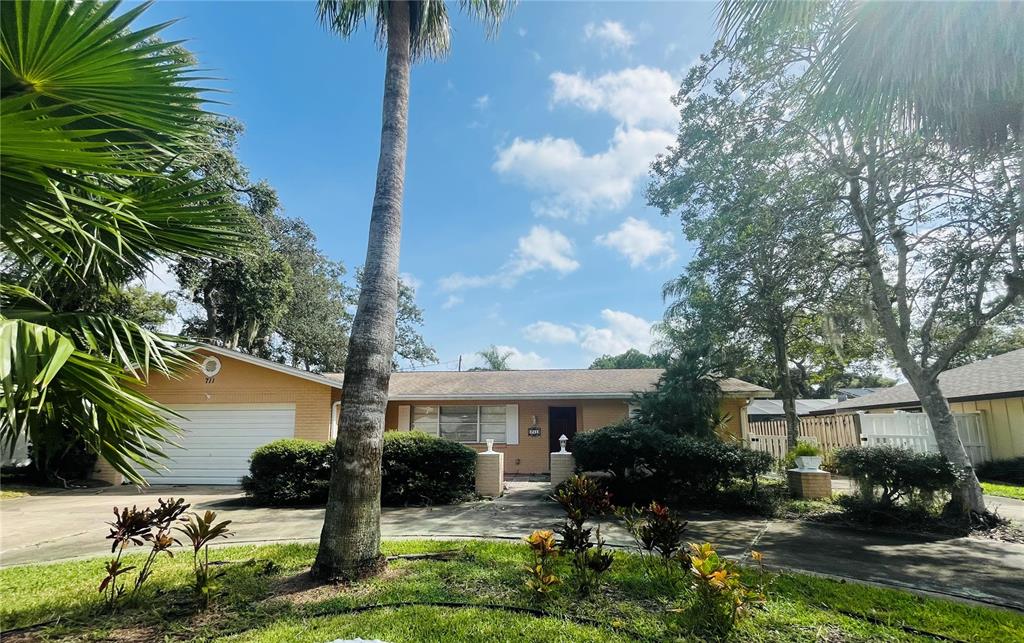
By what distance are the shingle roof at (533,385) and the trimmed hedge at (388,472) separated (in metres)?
4.50

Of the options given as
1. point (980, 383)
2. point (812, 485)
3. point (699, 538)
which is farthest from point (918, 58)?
point (980, 383)

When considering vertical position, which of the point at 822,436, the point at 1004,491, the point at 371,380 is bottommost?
the point at 1004,491

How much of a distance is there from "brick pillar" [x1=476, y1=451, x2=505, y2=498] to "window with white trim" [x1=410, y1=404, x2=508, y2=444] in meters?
5.52

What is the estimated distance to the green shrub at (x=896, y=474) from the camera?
7.59 m

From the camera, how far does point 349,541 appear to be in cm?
467

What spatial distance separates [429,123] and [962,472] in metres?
11.8

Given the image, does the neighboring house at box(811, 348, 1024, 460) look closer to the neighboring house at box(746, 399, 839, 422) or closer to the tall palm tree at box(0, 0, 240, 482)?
the neighboring house at box(746, 399, 839, 422)

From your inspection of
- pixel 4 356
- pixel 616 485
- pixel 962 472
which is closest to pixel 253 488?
pixel 616 485

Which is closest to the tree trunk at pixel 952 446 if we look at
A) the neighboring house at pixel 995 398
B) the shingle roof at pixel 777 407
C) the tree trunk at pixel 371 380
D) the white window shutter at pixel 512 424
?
the neighboring house at pixel 995 398

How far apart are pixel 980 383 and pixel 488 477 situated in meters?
16.1

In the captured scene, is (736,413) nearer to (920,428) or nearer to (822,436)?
(822,436)

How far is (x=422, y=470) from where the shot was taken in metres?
9.66

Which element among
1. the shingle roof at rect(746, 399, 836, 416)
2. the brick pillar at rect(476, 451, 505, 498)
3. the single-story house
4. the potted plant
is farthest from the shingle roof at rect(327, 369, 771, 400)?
the shingle roof at rect(746, 399, 836, 416)

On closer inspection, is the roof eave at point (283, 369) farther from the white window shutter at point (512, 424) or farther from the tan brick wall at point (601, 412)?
the tan brick wall at point (601, 412)
